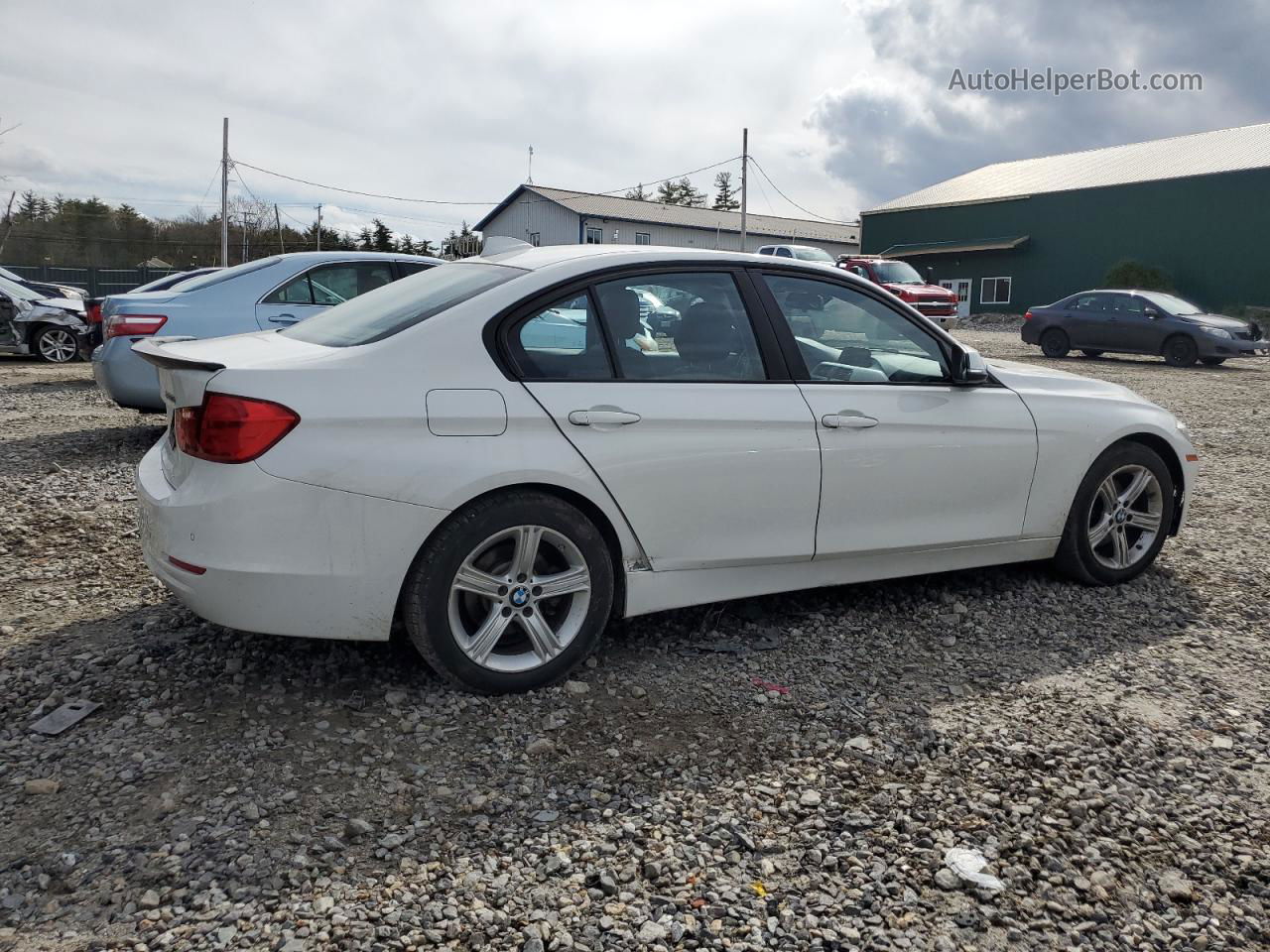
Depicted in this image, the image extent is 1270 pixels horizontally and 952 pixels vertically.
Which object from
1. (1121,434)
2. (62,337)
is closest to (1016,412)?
(1121,434)

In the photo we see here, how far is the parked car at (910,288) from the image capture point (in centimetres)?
2403

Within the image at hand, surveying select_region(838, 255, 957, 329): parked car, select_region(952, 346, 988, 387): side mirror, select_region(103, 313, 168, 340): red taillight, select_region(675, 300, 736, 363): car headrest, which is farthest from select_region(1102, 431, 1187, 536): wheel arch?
select_region(838, 255, 957, 329): parked car

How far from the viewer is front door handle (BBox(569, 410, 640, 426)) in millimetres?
3580

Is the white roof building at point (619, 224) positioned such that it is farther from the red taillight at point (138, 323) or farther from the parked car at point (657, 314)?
the parked car at point (657, 314)

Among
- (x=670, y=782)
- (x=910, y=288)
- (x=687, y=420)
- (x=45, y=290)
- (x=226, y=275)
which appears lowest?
(x=670, y=782)

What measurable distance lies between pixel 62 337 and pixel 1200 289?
35.0 m

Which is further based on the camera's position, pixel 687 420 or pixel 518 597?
pixel 687 420

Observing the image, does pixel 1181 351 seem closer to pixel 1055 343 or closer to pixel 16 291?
pixel 1055 343

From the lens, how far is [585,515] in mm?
3660

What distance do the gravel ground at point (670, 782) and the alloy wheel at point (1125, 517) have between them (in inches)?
13.4

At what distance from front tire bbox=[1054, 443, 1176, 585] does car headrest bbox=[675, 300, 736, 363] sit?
201 cm

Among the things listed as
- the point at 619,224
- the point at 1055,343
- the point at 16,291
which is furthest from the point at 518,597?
the point at 619,224

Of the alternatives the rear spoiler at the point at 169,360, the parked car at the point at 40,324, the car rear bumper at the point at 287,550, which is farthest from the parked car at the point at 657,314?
the parked car at the point at 40,324

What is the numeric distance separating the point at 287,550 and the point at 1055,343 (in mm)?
20591
